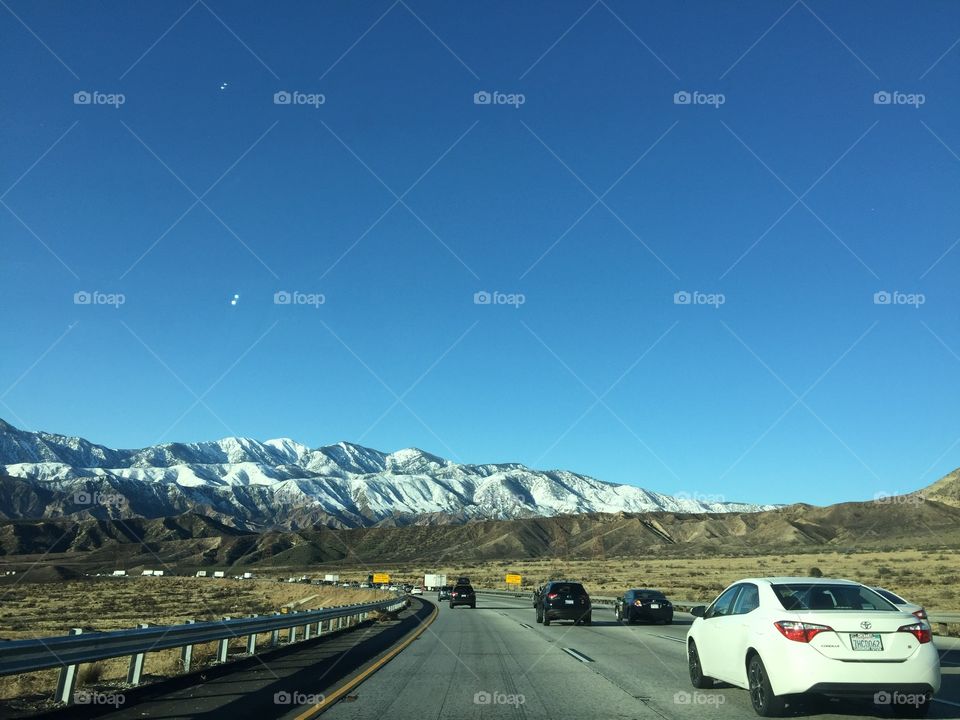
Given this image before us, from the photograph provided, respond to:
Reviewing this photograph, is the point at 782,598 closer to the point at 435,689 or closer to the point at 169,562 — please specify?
the point at 435,689

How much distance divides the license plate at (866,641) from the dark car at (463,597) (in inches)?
1476

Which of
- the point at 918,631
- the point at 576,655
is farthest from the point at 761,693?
the point at 576,655

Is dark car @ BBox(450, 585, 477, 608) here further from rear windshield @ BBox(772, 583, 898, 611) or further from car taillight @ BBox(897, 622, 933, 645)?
car taillight @ BBox(897, 622, 933, 645)

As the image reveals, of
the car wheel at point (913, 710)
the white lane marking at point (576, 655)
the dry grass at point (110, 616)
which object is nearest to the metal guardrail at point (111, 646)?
the dry grass at point (110, 616)

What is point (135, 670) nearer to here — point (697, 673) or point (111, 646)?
point (111, 646)

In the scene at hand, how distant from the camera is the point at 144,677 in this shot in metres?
13.6

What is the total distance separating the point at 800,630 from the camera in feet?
29.9

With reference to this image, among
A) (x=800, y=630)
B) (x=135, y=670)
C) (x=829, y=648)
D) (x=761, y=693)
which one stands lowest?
(x=135, y=670)

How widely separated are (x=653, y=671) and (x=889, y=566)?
58766mm

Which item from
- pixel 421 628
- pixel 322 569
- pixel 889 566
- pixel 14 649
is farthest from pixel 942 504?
pixel 14 649

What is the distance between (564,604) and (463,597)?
60.9ft

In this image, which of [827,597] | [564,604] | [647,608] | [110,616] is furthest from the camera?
[110,616]

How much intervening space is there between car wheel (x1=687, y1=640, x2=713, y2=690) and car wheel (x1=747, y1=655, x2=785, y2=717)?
1845 millimetres

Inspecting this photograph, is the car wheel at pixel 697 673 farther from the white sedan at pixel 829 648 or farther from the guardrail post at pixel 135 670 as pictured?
the guardrail post at pixel 135 670
